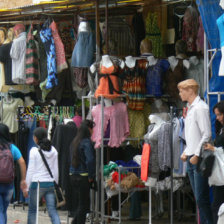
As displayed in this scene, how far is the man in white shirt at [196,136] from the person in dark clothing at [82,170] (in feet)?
Result: 5.97

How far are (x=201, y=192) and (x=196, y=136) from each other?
80 centimetres

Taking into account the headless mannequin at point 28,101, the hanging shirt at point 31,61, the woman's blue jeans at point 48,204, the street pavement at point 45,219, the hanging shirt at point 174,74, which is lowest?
the street pavement at point 45,219

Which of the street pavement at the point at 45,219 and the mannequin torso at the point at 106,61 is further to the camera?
the street pavement at the point at 45,219

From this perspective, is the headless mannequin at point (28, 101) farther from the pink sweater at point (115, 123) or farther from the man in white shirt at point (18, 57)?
the pink sweater at point (115, 123)

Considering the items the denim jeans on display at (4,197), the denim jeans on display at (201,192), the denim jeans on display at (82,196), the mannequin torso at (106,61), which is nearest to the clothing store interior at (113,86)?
the mannequin torso at (106,61)

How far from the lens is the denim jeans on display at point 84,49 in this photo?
1219cm

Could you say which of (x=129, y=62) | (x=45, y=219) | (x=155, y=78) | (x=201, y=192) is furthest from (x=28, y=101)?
(x=201, y=192)

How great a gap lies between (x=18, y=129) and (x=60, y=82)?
161cm

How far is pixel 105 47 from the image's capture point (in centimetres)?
1207

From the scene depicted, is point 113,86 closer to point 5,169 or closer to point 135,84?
point 135,84

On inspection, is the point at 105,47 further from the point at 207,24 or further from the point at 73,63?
the point at 207,24

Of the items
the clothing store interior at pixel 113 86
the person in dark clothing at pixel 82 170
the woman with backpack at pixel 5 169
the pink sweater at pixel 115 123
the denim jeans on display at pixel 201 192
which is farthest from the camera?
the pink sweater at pixel 115 123

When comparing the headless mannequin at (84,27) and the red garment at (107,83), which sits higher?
the headless mannequin at (84,27)

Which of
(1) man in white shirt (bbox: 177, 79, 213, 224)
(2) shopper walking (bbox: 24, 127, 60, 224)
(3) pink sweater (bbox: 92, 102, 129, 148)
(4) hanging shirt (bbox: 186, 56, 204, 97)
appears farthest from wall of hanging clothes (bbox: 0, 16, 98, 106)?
(1) man in white shirt (bbox: 177, 79, 213, 224)
